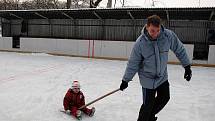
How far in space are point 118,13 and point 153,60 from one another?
12.1 meters

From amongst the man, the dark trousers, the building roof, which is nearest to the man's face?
the man

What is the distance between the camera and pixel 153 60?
3.18m

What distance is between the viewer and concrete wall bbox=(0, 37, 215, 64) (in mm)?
14123

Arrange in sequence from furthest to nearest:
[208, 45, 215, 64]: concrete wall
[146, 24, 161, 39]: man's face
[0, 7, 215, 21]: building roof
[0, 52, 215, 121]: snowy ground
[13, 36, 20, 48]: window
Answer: [13, 36, 20, 48]: window → [0, 7, 215, 21]: building roof → [208, 45, 215, 64]: concrete wall → [0, 52, 215, 121]: snowy ground → [146, 24, 161, 39]: man's face

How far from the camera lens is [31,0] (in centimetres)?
3891

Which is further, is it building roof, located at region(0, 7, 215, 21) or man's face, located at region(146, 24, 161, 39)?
building roof, located at region(0, 7, 215, 21)

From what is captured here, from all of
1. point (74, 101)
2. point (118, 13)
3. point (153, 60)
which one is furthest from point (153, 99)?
point (118, 13)

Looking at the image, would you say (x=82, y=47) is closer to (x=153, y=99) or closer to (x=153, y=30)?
(x=153, y=99)

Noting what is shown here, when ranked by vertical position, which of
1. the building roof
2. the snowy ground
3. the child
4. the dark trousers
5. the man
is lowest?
the snowy ground

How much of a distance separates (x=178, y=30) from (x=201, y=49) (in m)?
1.45

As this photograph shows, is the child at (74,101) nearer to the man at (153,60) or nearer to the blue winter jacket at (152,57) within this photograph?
the man at (153,60)

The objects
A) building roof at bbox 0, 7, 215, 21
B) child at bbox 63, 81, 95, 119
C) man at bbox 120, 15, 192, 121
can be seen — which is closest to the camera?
man at bbox 120, 15, 192, 121

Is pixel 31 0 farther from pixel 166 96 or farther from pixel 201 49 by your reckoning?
pixel 166 96

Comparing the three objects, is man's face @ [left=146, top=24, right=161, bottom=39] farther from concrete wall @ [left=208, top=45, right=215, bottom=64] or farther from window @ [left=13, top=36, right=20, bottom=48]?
window @ [left=13, top=36, right=20, bottom=48]
